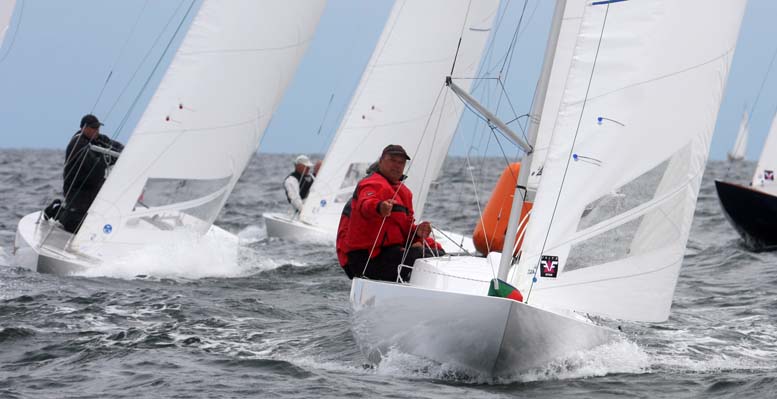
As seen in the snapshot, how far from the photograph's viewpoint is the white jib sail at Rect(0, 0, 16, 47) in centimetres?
747

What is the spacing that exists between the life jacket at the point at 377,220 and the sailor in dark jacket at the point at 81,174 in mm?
4834

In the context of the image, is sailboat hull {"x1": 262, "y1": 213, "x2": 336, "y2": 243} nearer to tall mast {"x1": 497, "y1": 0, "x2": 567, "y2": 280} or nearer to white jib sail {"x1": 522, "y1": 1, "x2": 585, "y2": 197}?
white jib sail {"x1": 522, "y1": 1, "x2": 585, "y2": 197}

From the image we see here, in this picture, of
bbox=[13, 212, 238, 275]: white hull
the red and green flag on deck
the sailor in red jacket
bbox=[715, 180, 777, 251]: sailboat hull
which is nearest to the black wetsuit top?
bbox=[13, 212, 238, 275]: white hull

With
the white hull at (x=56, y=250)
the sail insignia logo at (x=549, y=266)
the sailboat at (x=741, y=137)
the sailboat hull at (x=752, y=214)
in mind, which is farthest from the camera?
the sailboat at (x=741, y=137)

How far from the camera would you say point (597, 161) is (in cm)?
586

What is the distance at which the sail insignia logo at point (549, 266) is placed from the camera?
19.2 ft

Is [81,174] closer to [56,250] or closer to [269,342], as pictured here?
[56,250]

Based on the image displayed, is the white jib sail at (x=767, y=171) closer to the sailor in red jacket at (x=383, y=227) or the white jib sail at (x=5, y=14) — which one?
the sailor in red jacket at (x=383, y=227)

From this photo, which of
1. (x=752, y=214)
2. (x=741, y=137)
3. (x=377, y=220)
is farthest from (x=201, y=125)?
(x=741, y=137)

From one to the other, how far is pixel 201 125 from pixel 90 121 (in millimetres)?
1007

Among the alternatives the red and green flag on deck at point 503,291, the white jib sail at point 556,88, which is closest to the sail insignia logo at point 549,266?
the red and green flag on deck at point 503,291

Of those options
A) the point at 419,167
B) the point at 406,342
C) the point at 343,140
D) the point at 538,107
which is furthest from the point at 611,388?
the point at 343,140

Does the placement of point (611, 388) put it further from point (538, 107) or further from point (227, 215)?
point (227, 215)

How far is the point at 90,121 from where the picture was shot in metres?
10.7
